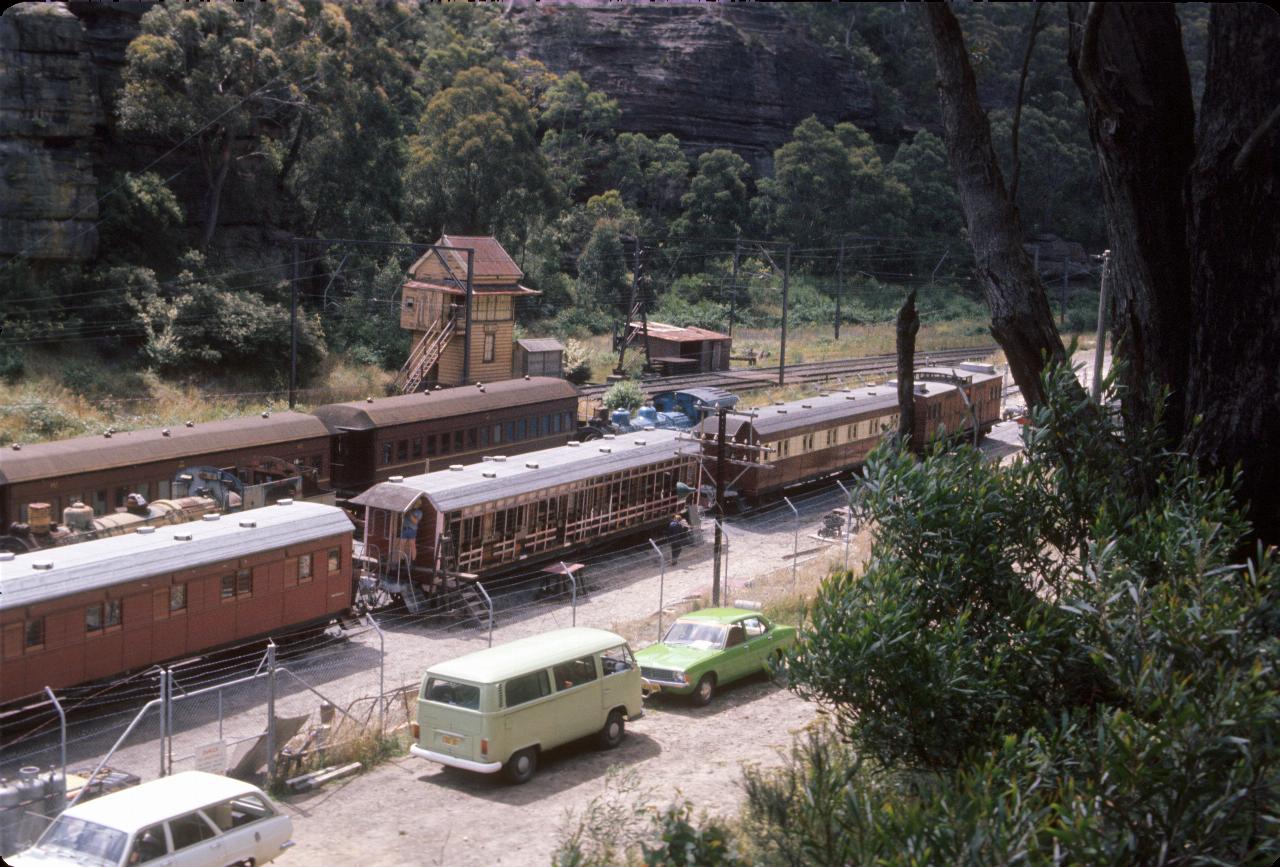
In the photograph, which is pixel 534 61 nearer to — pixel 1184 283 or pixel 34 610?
pixel 34 610

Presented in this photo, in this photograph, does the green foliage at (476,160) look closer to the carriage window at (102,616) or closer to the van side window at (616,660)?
the carriage window at (102,616)

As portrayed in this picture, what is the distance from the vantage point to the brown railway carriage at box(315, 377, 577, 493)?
94.2ft

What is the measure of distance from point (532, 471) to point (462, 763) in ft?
38.0

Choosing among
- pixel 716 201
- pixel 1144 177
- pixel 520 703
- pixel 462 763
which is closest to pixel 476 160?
pixel 716 201

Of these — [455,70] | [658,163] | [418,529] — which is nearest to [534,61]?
[658,163]

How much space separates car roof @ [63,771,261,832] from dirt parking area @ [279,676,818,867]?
1.17 meters

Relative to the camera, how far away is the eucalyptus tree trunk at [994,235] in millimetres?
8672

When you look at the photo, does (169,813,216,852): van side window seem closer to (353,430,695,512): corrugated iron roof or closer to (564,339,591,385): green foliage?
(353,430,695,512): corrugated iron roof

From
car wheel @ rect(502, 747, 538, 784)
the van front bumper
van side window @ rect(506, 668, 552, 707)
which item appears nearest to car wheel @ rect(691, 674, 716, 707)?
van side window @ rect(506, 668, 552, 707)

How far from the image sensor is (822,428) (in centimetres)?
3369

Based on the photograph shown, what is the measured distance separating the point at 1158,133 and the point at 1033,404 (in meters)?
2.10

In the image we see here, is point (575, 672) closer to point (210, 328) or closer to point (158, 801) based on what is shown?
point (158, 801)

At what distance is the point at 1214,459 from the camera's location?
8633mm

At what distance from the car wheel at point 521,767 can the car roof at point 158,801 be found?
3.52 metres
